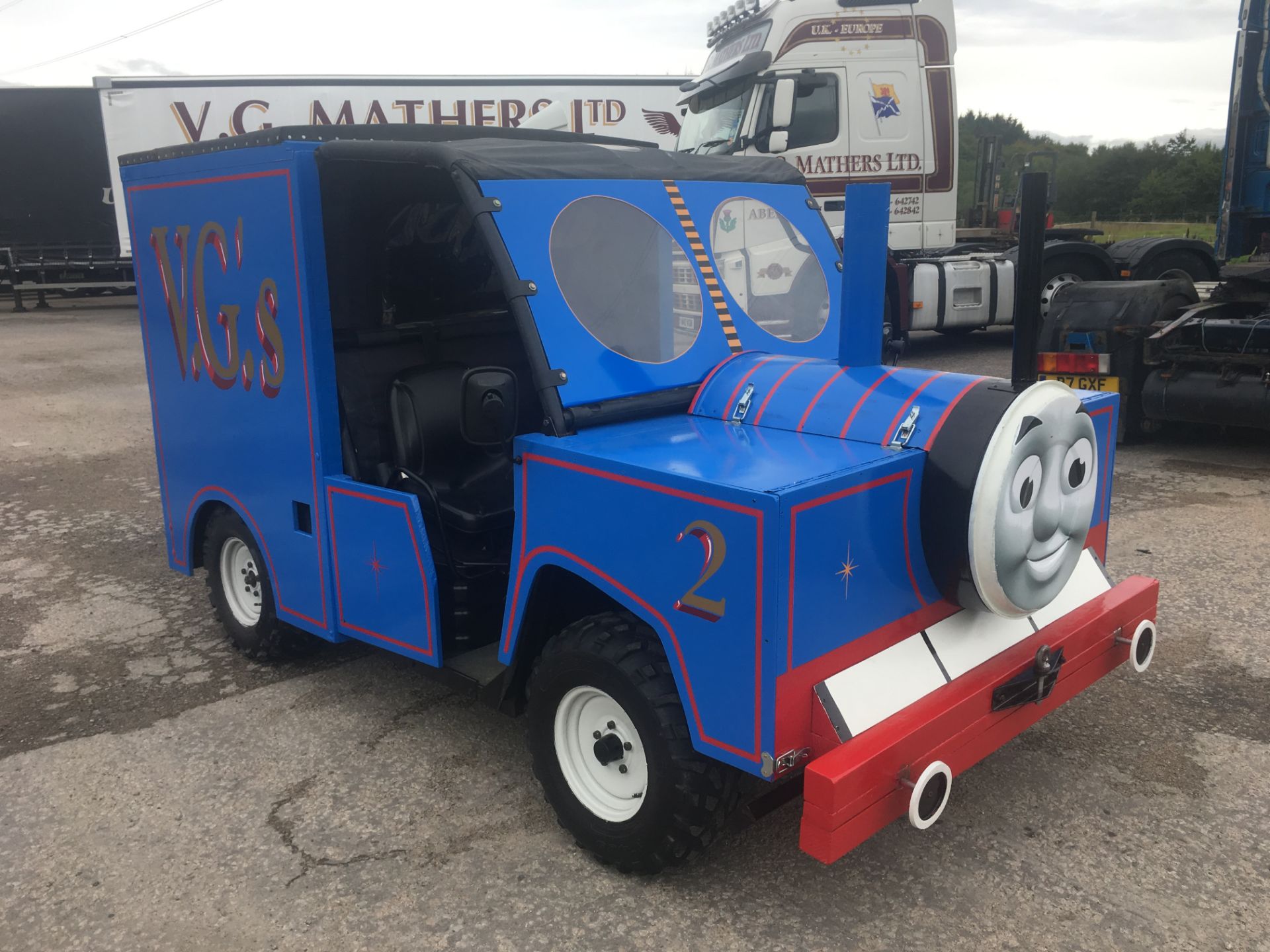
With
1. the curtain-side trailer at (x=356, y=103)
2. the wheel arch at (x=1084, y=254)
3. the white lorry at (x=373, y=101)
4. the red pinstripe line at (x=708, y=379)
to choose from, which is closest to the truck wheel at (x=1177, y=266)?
the wheel arch at (x=1084, y=254)

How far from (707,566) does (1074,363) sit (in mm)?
6652

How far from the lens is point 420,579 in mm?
3467

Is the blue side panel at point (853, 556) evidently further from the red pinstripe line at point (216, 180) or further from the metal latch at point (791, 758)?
the red pinstripe line at point (216, 180)

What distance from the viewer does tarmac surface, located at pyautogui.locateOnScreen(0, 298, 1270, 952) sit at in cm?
279

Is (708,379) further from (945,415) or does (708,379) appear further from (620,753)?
(620,753)

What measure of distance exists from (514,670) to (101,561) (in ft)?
12.9

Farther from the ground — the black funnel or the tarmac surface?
the black funnel

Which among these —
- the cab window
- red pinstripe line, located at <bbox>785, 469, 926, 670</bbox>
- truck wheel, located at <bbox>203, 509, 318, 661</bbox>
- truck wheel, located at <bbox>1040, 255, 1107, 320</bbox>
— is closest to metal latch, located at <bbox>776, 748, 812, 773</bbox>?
red pinstripe line, located at <bbox>785, 469, 926, 670</bbox>

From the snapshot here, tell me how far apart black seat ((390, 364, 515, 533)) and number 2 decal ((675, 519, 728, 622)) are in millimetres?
1365

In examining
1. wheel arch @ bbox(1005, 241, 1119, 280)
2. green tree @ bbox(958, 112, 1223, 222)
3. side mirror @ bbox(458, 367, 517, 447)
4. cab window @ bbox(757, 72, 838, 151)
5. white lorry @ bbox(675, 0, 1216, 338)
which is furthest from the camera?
green tree @ bbox(958, 112, 1223, 222)

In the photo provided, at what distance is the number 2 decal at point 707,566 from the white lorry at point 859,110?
7.88 m

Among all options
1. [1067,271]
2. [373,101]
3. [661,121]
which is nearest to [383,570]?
[1067,271]

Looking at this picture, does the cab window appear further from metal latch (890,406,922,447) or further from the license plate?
metal latch (890,406,922,447)

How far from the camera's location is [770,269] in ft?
13.0
